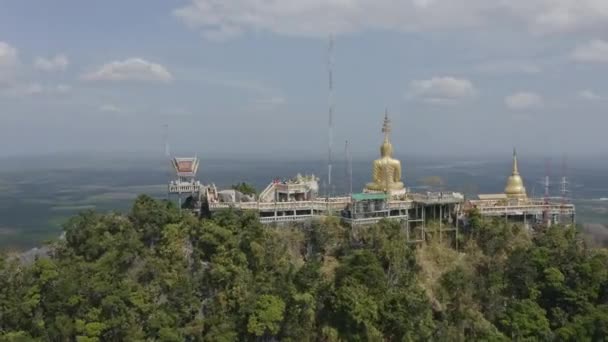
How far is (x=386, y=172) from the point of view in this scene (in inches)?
1734

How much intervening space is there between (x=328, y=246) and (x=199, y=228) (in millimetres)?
8517

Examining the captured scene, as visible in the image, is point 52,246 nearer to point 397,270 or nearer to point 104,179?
point 397,270

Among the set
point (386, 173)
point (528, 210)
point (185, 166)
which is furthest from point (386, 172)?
point (185, 166)

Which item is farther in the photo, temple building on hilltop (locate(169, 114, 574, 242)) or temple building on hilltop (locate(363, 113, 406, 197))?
temple building on hilltop (locate(363, 113, 406, 197))

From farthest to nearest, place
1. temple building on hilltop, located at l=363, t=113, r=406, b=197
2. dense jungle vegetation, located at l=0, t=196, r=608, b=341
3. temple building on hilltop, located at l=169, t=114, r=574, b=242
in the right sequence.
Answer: temple building on hilltop, located at l=363, t=113, r=406, b=197 → temple building on hilltop, located at l=169, t=114, r=574, b=242 → dense jungle vegetation, located at l=0, t=196, r=608, b=341

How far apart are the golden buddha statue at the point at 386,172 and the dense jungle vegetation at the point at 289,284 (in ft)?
20.5

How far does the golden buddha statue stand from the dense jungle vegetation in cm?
624

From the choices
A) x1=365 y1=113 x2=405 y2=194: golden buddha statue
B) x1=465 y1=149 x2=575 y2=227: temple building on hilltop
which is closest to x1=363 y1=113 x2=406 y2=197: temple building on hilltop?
x1=365 y1=113 x2=405 y2=194: golden buddha statue

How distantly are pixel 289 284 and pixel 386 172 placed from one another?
628 inches

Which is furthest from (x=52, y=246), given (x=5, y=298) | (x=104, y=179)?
(x=104, y=179)

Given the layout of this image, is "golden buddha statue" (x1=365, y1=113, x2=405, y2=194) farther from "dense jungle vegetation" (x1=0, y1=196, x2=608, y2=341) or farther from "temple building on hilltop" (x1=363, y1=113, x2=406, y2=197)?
"dense jungle vegetation" (x1=0, y1=196, x2=608, y2=341)

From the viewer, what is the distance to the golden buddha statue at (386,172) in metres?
43.2

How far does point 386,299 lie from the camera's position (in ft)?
102

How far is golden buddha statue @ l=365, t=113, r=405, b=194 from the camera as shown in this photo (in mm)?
43156
